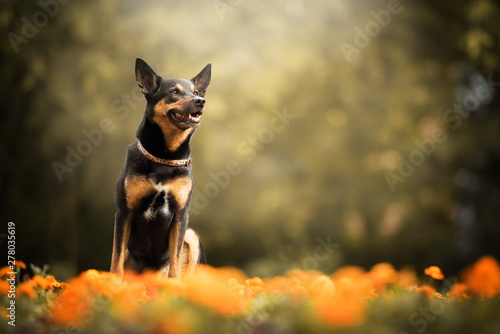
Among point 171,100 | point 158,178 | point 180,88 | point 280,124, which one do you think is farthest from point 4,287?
point 280,124

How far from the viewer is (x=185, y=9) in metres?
7.80

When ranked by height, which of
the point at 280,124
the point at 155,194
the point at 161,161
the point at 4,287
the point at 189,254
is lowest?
the point at 4,287

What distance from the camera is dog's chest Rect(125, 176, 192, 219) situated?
10.0 ft

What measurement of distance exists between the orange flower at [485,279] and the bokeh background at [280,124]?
176 inches

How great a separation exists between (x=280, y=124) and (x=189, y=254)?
16.9 feet

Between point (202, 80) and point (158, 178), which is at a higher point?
point (202, 80)

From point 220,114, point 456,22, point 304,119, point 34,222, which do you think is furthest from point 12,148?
point 456,22

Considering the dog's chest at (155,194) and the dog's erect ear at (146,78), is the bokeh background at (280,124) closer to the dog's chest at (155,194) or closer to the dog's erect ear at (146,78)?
the dog's erect ear at (146,78)

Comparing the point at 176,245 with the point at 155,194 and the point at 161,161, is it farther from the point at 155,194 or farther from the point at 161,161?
the point at 161,161

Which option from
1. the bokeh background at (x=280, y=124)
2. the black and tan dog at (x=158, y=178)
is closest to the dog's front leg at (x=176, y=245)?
the black and tan dog at (x=158, y=178)

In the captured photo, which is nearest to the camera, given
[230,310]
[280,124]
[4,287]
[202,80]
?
[230,310]

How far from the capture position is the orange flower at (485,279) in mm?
2352

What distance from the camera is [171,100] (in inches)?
121

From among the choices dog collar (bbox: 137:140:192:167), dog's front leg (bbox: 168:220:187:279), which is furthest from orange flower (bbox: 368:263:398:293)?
dog collar (bbox: 137:140:192:167)
